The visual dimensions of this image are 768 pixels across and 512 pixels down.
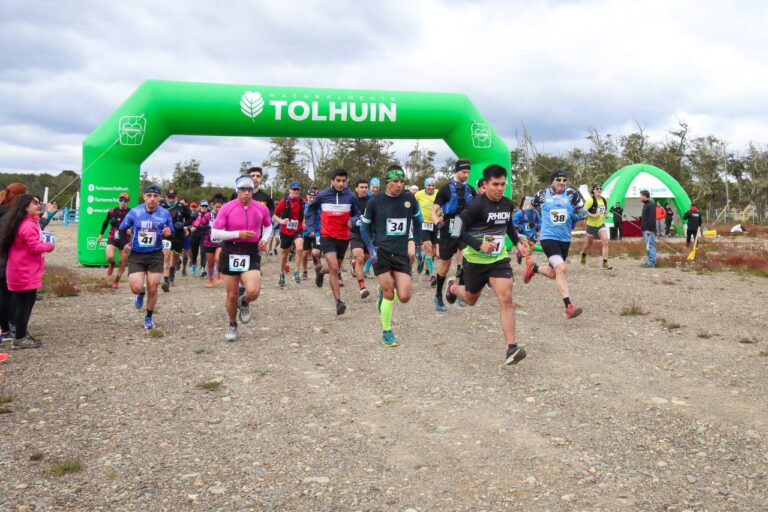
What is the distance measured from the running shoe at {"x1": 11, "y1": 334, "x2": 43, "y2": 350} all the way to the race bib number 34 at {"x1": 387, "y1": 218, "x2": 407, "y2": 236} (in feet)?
14.5

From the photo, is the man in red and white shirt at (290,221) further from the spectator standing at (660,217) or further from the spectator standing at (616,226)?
the spectator standing at (660,217)

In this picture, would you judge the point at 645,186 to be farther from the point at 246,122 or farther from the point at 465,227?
the point at 465,227

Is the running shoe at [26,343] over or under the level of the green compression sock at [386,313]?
under

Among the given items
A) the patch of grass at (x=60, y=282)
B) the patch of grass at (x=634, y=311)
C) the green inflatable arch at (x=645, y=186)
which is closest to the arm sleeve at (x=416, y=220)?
the patch of grass at (x=634, y=311)

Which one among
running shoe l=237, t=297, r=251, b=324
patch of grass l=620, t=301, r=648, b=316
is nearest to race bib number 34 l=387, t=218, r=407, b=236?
running shoe l=237, t=297, r=251, b=324

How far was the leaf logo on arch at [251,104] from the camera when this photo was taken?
15.9 meters

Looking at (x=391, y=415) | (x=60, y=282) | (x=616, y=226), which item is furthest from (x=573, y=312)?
(x=616, y=226)

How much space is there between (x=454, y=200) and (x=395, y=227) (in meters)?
1.81

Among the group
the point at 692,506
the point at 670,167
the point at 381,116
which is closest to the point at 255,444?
the point at 692,506

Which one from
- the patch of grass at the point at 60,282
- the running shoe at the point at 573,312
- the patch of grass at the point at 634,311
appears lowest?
the patch of grass at the point at 60,282

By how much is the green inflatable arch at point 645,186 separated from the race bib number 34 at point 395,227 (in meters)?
24.7

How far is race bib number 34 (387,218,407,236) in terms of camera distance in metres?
7.37

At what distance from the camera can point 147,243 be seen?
814cm

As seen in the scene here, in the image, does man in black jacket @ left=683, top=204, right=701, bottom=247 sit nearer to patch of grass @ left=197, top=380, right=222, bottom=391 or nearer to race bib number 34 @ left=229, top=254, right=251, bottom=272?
race bib number 34 @ left=229, top=254, right=251, bottom=272
